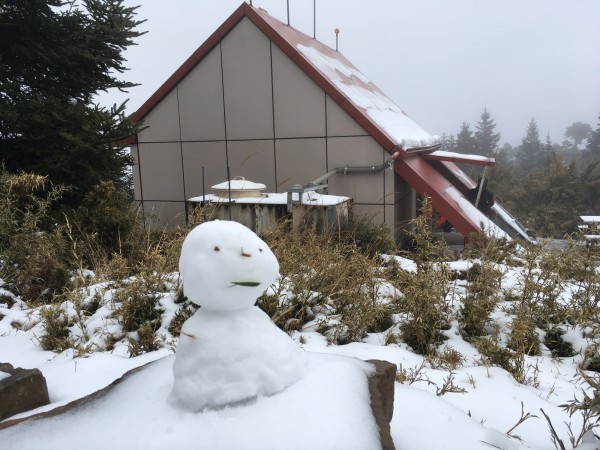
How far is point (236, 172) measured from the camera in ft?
29.5

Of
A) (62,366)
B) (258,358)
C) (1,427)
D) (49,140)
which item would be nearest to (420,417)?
(258,358)

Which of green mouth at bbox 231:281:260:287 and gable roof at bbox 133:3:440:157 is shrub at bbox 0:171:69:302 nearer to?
green mouth at bbox 231:281:260:287

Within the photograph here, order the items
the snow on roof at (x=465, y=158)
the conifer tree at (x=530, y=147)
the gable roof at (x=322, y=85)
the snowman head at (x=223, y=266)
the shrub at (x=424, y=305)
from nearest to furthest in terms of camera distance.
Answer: the snowman head at (x=223, y=266) < the shrub at (x=424, y=305) < the gable roof at (x=322, y=85) < the snow on roof at (x=465, y=158) < the conifer tree at (x=530, y=147)

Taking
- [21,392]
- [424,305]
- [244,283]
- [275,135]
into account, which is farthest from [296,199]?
[244,283]

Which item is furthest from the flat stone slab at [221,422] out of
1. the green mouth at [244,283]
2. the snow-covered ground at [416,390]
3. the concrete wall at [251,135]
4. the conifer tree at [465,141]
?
the conifer tree at [465,141]

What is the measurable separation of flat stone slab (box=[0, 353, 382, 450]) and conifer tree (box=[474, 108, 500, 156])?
136ft

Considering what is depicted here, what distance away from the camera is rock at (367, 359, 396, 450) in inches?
65.7

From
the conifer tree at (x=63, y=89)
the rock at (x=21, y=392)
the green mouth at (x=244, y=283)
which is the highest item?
the conifer tree at (x=63, y=89)

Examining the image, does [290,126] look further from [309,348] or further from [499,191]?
[499,191]

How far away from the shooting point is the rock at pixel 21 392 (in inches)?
83.4

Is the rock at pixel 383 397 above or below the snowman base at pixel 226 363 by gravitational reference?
below

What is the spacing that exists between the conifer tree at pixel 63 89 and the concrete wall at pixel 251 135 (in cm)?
205

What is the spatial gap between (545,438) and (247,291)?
5.73ft

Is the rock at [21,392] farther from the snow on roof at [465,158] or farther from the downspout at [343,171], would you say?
the snow on roof at [465,158]
